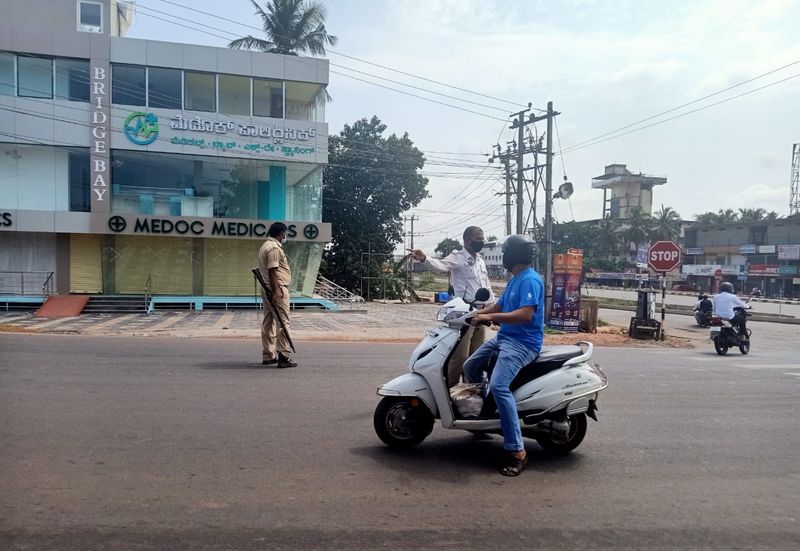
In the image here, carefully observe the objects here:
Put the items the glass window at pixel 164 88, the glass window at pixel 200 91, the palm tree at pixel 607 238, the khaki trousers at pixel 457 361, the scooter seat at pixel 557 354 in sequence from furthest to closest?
the palm tree at pixel 607 238
the glass window at pixel 200 91
the glass window at pixel 164 88
the khaki trousers at pixel 457 361
the scooter seat at pixel 557 354

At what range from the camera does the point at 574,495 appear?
4.22 metres

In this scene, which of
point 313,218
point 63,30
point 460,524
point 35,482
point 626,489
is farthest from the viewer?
point 313,218

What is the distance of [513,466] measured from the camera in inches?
180

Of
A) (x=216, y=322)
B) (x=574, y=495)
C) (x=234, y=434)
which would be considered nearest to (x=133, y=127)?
(x=216, y=322)

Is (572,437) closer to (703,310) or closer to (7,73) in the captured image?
(703,310)

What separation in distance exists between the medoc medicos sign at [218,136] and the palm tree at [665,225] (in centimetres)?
6758

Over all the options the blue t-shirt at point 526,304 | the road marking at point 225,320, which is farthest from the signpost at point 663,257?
the blue t-shirt at point 526,304

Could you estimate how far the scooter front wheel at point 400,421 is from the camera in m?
4.95

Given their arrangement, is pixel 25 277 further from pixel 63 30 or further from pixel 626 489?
pixel 626 489

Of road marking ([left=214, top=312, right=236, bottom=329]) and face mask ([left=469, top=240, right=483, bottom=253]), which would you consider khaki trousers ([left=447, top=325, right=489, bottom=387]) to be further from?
road marking ([left=214, top=312, right=236, bottom=329])

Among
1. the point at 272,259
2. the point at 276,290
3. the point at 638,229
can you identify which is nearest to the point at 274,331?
the point at 276,290

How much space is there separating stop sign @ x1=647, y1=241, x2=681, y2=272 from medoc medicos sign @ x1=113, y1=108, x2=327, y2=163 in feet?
43.3

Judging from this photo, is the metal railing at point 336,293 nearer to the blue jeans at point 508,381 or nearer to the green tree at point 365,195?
the green tree at point 365,195

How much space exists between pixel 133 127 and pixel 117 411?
19.2 metres
